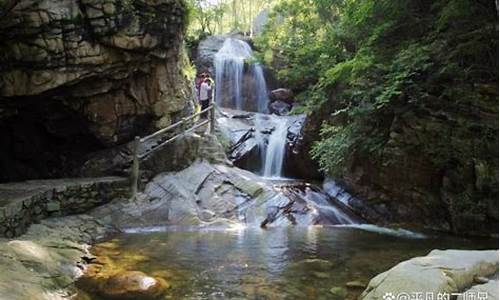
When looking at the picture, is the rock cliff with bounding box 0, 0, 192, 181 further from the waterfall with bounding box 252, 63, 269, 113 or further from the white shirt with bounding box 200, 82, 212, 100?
the waterfall with bounding box 252, 63, 269, 113

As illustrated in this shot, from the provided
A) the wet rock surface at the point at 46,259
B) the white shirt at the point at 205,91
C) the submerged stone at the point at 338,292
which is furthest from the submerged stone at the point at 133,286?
the white shirt at the point at 205,91

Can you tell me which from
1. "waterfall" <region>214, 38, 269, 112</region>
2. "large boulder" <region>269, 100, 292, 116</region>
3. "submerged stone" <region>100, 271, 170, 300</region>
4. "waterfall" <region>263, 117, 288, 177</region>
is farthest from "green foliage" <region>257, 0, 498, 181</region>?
"waterfall" <region>214, 38, 269, 112</region>

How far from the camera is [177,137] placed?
35.3 ft

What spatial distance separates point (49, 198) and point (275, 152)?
7.45 meters

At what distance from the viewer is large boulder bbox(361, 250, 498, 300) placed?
3.48 meters

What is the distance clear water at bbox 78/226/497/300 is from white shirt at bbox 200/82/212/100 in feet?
16.3

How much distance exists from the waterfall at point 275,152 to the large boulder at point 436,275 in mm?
9584

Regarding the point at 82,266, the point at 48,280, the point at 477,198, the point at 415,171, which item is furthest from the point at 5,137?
the point at 477,198

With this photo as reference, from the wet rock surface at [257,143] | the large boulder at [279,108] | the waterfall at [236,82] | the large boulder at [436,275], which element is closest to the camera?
the large boulder at [436,275]

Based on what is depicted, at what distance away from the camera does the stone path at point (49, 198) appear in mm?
6809

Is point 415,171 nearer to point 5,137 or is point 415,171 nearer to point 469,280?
point 469,280

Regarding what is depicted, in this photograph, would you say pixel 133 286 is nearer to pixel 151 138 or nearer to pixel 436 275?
pixel 436 275

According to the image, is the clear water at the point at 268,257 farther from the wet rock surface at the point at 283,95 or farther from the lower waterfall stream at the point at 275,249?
the wet rock surface at the point at 283,95

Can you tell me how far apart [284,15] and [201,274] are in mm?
17120
